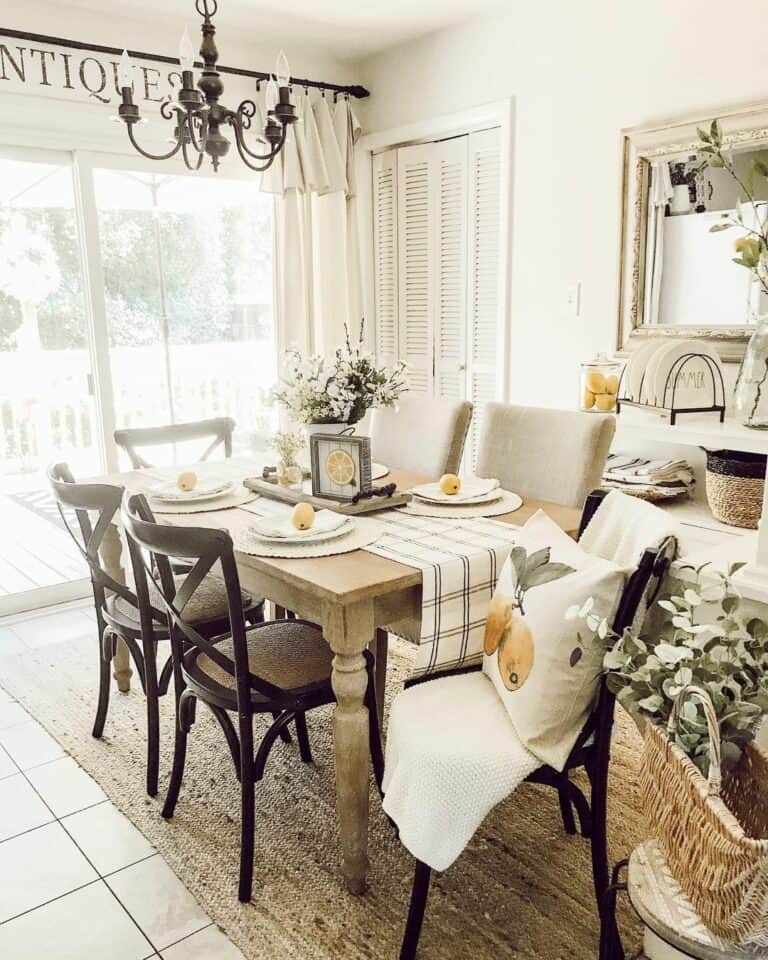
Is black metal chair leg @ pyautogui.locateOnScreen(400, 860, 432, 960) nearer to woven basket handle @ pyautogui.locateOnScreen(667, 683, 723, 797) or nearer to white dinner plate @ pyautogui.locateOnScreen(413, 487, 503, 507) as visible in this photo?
woven basket handle @ pyautogui.locateOnScreen(667, 683, 723, 797)

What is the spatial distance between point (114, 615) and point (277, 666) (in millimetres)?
674

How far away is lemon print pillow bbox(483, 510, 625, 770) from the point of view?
1483 mm

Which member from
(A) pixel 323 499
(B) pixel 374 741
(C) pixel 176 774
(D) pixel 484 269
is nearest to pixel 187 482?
(A) pixel 323 499

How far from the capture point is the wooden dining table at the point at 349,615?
5.36 feet

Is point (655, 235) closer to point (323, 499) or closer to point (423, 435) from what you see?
point (423, 435)

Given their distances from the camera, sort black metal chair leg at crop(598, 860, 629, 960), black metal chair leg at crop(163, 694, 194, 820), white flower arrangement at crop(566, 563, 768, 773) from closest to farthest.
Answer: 1. white flower arrangement at crop(566, 563, 768, 773)
2. black metal chair leg at crop(598, 860, 629, 960)
3. black metal chair leg at crop(163, 694, 194, 820)

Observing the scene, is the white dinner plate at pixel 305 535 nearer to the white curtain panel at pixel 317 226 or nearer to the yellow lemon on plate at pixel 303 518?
the yellow lemon on plate at pixel 303 518

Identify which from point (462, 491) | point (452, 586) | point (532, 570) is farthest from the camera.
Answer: point (462, 491)

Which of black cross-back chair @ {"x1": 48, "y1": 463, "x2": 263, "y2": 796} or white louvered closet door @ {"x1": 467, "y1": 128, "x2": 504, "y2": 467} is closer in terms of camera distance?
black cross-back chair @ {"x1": 48, "y1": 463, "x2": 263, "y2": 796}

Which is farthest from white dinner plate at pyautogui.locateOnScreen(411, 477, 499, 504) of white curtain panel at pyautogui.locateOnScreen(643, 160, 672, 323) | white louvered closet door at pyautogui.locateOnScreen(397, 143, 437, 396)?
white louvered closet door at pyautogui.locateOnScreen(397, 143, 437, 396)

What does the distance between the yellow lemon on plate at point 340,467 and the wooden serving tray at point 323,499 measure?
6 cm

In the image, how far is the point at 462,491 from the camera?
7.63 feet

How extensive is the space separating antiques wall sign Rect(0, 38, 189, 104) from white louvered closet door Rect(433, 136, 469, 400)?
137cm

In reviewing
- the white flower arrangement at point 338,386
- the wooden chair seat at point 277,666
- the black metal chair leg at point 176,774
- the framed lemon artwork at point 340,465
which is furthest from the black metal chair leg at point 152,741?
the white flower arrangement at point 338,386
